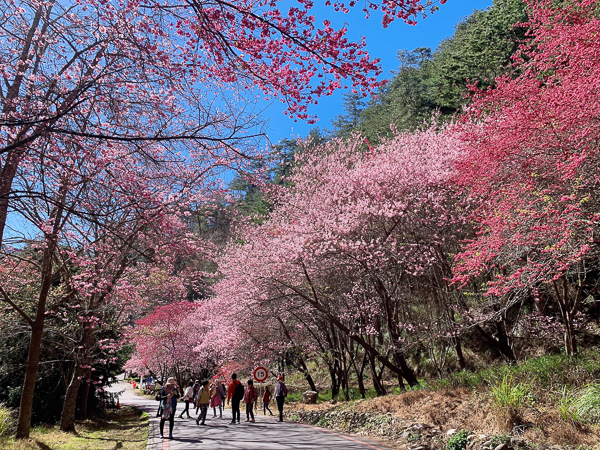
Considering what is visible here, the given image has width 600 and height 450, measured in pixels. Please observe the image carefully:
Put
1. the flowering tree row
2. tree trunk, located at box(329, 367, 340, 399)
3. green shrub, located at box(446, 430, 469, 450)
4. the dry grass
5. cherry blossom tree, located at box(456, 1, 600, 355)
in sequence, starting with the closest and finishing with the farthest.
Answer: the dry grass → cherry blossom tree, located at box(456, 1, 600, 355) → green shrub, located at box(446, 430, 469, 450) → the flowering tree row → tree trunk, located at box(329, 367, 340, 399)

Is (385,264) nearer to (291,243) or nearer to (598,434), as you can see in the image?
(291,243)

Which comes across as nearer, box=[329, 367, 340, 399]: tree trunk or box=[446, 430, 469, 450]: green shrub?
box=[446, 430, 469, 450]: green shrub

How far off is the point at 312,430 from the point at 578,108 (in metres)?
9.84

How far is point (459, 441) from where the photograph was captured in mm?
7254

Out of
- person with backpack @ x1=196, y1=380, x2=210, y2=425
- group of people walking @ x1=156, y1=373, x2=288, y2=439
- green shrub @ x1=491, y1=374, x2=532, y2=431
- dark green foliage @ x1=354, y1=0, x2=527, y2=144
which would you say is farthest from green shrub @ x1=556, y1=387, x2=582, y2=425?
dark green foliage @ x1=354, y1=0, x2=527, y2=144

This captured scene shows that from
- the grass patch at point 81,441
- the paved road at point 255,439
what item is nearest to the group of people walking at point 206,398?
the paved road at point 255,439

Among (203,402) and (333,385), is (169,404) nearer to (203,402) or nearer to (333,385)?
(203,402)

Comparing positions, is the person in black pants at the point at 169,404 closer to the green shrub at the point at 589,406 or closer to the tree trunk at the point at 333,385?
the green shrub at the point at 589,406

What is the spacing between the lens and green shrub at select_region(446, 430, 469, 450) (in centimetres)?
720

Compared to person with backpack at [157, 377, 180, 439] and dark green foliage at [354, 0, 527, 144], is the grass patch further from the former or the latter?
dark green foliage at [354, 0, 527, 144]

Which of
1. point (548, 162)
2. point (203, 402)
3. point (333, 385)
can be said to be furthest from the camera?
point (333, 385)

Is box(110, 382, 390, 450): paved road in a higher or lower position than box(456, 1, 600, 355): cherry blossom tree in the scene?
lower

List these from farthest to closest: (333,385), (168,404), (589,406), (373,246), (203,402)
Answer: (333,385), (203,402), (373,246), (168,404), (589,406)

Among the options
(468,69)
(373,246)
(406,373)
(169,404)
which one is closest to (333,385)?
(406,373)
